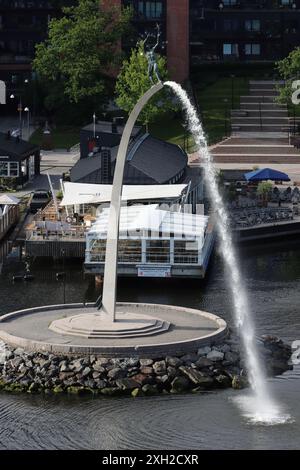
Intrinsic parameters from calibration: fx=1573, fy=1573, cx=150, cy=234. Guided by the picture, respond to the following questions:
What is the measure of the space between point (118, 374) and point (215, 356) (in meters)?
4.02

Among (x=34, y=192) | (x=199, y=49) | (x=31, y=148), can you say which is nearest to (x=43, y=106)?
(x=199, y=49)

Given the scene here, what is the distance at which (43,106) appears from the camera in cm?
14788

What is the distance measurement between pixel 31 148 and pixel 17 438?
65674 mm

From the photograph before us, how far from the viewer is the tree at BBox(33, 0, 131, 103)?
13838 centimetres

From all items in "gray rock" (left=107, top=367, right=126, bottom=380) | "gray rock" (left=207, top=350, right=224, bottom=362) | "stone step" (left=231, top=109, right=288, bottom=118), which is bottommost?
"gray rock" (left=107, top=367, right=126, bottom=380)

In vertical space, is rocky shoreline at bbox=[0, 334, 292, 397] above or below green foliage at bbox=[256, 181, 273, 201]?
below

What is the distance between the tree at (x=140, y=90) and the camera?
130m

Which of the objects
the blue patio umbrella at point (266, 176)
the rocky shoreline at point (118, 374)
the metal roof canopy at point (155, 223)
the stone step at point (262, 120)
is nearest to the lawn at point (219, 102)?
the stone step at point (262, 120)

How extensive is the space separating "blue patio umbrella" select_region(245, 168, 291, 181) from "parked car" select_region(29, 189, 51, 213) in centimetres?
1445

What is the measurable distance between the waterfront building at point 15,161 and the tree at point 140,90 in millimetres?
15770

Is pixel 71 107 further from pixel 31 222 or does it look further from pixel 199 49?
pixel 31 222

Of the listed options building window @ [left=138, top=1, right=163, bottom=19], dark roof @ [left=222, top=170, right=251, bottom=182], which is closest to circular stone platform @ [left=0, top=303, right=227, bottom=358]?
dark roof @ [left=222, top=170, right=251, bottom=182]

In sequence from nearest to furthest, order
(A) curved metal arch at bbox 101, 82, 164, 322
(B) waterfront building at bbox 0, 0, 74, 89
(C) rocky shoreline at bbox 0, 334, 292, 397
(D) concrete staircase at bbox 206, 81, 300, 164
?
1. (C) rocky shoreline at bbox 0, 334, 292, 397
2. (A) curved metal arch at bbox 101, 82, 164, 322
3. (D) concrete staircase at bbox 206, 81, 300, 164
4. (B) waterfront building at bbox 0, 0, 74, 89

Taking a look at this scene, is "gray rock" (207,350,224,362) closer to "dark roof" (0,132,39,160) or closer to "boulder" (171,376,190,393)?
"boulder" (171,376,190,393)
